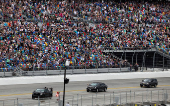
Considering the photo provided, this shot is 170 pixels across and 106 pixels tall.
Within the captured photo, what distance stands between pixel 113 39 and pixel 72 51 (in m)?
9.43

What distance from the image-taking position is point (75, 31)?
159ft

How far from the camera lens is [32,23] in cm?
4544

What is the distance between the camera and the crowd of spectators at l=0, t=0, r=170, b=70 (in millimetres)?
40188

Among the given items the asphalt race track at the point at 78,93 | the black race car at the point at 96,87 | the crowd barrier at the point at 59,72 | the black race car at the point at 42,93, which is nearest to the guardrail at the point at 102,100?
the asphalt race track at the point at 78,93

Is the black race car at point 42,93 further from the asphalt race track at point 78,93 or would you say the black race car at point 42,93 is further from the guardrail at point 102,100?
the guardrail at point 102,100

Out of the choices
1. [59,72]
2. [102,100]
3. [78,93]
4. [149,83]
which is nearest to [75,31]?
[59,72]

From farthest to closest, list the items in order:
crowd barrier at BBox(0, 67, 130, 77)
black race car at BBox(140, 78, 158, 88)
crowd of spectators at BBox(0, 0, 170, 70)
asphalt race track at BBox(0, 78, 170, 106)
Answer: crowd of spectators at BBox(0, 0, 170, 70) < black race car at BBox(140, 78, 158, 88) < crowd barrier at BBox(0, 67, 130, 77) < asphalt race track at BBox(0, 78, 170, 106)

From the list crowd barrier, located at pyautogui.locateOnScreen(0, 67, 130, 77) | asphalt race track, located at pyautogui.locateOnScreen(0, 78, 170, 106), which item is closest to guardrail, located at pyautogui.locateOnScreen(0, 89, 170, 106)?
asphalt race track, located at pyautogui.locateOnScreen(0, 78, 170, 106)

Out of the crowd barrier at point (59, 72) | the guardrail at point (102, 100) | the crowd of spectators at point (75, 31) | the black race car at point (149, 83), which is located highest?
the crowd of spectators at point (75, 31)

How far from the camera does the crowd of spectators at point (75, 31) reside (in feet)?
132

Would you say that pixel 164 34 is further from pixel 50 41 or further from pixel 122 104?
pixel 122 104

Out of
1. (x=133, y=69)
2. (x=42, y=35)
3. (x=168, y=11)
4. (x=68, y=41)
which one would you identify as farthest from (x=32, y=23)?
(x=168, y=11)

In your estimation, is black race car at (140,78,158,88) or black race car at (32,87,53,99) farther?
black race car at (140,78,158,88)

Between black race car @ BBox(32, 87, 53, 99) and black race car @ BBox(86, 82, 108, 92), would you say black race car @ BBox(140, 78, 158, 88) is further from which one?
black race car @ BBox(32, 87, 53, 99)
